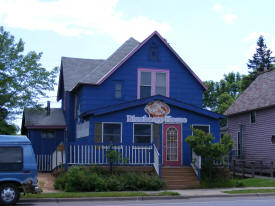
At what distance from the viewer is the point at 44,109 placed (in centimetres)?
3094

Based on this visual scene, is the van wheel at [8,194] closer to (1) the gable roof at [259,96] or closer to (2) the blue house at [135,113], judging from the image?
(2) the blue house at [135,113]

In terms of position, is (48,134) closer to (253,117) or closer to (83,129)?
(83,129)

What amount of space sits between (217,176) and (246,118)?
12039 mm

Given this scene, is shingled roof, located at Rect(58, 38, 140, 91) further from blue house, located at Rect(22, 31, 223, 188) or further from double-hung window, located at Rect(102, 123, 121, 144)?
double-hung window, located at Rect(102, 123, 121, 144)

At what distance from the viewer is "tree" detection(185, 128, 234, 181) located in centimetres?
2017

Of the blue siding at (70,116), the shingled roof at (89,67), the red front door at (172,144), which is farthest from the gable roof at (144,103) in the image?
the blue siding at (70,116)

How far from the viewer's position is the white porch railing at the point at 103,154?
65.0ft

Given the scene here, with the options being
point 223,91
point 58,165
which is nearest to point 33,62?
point 58,165

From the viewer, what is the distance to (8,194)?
1405 centimetres

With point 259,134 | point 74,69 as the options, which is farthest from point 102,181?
point 259,134

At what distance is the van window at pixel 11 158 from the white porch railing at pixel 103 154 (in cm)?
501

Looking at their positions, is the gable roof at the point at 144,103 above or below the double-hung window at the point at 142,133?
above

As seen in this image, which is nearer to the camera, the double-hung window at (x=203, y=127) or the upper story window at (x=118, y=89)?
the double-hung window at (x=203, y=127)

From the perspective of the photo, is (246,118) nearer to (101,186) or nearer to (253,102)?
(253,102)
